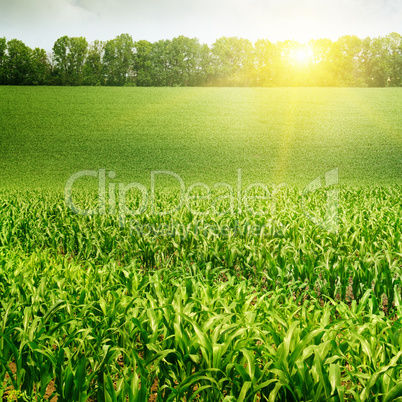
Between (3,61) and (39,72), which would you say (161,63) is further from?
(3,61)

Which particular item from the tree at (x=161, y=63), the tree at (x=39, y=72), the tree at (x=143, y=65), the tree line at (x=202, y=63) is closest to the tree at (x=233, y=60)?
the tree line at (x=202, y=63)

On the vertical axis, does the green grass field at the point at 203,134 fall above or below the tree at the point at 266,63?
below

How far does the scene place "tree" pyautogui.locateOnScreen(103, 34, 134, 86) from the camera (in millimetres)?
52750

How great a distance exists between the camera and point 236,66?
59625mm

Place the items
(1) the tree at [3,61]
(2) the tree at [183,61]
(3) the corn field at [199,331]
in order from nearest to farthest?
(3) the corn field at [199,331]
(1) the tree at [3,61]
(2) the tree at [183,61]

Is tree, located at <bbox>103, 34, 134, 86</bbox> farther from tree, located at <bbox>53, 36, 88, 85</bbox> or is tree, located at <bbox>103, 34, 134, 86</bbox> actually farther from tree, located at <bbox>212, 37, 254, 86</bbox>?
tree, located at <bbox>212, 37, 254, 86</bbox>

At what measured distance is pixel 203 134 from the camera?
1137 inches

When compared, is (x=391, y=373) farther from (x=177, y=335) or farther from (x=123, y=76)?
(x=123, y=76)

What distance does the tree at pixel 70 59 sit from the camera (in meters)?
49.8

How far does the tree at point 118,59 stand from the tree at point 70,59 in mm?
3433

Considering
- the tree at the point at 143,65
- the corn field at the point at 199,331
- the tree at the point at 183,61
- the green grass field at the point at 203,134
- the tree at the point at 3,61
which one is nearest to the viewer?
the corn field at the point at 199,331

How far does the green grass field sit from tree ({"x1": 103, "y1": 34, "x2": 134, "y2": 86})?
1389 cm

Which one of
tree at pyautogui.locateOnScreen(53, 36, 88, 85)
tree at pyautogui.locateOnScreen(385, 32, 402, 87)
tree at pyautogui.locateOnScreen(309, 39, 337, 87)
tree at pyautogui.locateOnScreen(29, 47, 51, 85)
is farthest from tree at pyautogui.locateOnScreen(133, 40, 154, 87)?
tree at pyautogui.locateOnScreen(385, 32, 402, 87)

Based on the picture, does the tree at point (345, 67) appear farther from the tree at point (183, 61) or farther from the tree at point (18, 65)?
the tree at point (18, 65)
